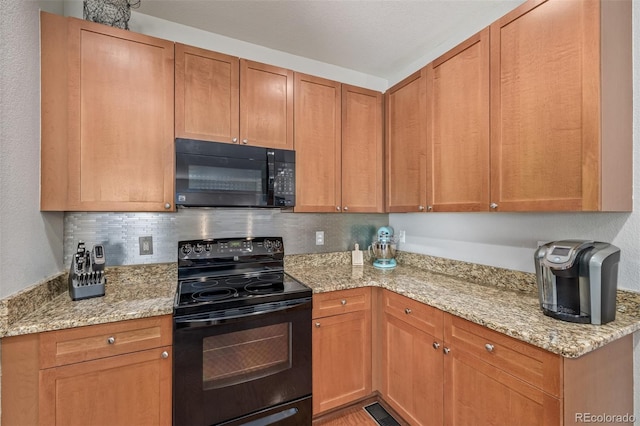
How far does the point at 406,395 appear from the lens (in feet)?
5.75

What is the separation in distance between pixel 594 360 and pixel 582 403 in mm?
171

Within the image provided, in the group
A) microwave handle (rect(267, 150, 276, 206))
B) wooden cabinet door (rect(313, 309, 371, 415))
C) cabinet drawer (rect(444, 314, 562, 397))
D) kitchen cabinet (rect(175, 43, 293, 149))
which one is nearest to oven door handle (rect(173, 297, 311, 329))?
wooden cabinet door (rect(313, 309, 371, 415))

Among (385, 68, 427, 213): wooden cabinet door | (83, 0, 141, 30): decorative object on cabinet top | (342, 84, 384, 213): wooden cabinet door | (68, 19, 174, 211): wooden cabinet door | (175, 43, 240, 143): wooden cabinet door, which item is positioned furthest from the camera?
(342, 84, 384, 213): wooden cabinet door

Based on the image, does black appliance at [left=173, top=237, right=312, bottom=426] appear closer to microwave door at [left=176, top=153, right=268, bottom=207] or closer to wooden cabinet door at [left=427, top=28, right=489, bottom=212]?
microwave door at [left=176, top=153, right=268, bottom=207]

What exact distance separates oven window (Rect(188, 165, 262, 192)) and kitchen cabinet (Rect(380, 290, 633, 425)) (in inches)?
46.9

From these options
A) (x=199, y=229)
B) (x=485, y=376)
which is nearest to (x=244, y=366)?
(x=199, y=229)

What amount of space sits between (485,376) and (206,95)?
7.17 ft

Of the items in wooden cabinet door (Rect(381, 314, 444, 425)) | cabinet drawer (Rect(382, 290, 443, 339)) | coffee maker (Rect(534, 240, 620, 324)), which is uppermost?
coffee maker (Rect(534, 240, 620, 324))

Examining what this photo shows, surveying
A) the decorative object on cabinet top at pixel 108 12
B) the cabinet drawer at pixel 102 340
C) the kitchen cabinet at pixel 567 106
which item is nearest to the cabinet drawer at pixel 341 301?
the cabinet drawer at pixel 102 340

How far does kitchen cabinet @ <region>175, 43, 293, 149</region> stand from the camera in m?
1.75

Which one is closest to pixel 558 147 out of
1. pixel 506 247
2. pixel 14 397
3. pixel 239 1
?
pixel 506 247

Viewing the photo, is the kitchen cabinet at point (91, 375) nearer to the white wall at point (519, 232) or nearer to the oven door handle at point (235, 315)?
the oven door handle at point (235, 315)

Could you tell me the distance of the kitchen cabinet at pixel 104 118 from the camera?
1.48m

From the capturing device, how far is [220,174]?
1777 mm
